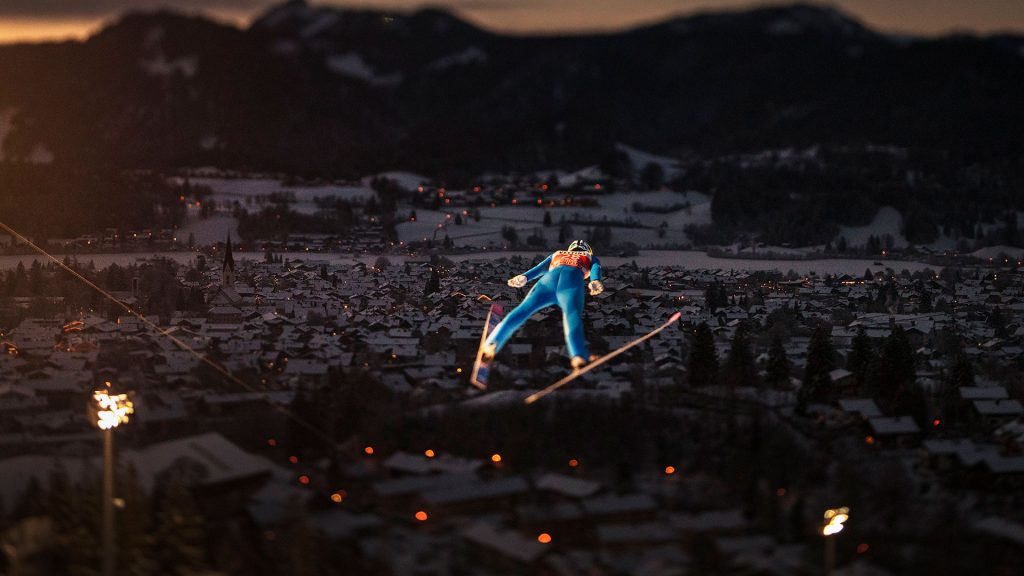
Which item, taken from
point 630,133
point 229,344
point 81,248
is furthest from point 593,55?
point 229,344

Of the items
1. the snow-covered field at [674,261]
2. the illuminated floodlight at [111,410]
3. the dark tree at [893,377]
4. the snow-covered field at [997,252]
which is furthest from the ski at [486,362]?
the snow-covered field at [997,252]

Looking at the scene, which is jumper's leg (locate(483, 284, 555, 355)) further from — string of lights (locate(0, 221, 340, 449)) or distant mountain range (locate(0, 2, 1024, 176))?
distant mountain range (locate(0, 2, 1024, 176))

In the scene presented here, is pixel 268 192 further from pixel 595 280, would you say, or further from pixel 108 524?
pixel 108 524

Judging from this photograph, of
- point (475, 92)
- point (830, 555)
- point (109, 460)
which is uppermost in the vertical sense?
point (475, 92)

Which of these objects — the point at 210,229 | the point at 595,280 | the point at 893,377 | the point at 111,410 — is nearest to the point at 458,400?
the point at 595,280

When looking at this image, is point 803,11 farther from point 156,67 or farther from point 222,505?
point 222,505

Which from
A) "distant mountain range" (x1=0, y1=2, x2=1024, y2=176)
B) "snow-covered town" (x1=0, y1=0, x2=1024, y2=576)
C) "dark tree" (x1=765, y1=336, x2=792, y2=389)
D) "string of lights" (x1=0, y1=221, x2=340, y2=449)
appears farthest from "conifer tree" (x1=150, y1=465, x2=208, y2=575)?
"distant mountain range" (x1=0, y1=2, x2=1024, y2=176)

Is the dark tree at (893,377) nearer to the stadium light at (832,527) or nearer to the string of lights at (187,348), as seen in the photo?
the stadium light at (832,527)

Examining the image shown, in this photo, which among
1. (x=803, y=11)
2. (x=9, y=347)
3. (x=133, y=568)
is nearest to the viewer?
(x=133, y=568)
